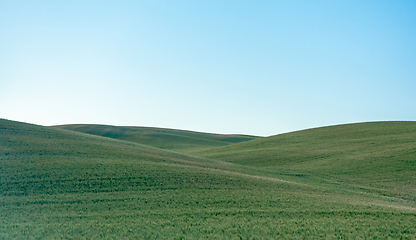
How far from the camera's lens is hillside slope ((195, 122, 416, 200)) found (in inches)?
1366

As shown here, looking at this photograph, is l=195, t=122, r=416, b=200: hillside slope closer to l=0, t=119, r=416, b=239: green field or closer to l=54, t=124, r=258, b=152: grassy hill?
l=0, t=119, r=416, b=239: green field

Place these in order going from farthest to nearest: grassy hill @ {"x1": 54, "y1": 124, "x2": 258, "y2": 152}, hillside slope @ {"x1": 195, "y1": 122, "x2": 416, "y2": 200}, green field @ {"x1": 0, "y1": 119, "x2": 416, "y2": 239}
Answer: grassy hill @ {"x1": 54, "y1": 124, "x2": 258, "y2": 152} → hillside slope @ {"x1": 195, "y1": 122, "x2": 416, "y2": 200} → green field @ {"x1": 0, "y1": 119, "x2": 416, "y2": 239}

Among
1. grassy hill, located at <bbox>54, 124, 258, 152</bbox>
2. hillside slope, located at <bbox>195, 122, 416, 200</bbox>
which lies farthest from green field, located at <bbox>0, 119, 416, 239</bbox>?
grassy hill, located at <bbox>54, 124, 258, 152</bbox>

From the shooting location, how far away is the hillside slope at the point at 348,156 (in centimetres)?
3469

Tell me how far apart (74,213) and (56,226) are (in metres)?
2.05

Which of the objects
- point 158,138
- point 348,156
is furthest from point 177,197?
point 158,138

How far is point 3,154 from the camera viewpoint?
1134 inches

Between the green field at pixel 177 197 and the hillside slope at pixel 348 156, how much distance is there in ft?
0.84

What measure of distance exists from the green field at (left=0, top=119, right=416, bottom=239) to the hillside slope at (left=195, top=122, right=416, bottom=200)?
10.0 inches

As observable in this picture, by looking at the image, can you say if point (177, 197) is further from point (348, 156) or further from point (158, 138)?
point (158, 138)

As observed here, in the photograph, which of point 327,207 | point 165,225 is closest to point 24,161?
point 165,225

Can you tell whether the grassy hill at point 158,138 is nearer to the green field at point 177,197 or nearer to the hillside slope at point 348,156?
the hillside slope at point 348,156

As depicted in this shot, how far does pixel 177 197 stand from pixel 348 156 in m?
31.8

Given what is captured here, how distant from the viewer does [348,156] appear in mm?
44969
